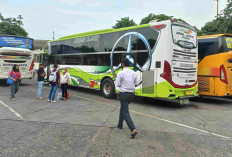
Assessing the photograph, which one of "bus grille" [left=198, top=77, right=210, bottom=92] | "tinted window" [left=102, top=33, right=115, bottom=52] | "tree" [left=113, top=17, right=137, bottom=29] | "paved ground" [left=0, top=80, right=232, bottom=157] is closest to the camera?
"paved ground" [left=0, top=80, right=232, bottom=157]

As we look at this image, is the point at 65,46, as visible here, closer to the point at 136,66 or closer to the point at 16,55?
the point at 16,55

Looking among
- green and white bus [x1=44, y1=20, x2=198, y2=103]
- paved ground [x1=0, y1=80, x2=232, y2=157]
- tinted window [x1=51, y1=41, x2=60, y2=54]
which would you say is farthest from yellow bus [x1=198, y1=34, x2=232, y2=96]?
tinted window [x1=51, y1=41, x2=60, y2=54]

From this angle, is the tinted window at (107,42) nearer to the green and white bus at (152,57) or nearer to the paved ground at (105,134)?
the green and white bus at (152,57)

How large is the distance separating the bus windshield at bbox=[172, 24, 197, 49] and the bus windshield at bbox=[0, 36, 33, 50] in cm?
1157

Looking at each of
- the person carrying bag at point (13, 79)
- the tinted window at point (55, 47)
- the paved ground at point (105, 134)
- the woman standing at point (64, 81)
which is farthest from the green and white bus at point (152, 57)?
the person carrying bag at point (13, 79)

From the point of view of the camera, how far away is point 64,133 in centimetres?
470

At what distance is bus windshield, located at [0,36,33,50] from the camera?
45.1ft

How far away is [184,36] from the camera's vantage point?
820cm

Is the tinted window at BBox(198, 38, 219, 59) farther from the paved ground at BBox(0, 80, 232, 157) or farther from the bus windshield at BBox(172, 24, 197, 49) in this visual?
the paved ground at BBox(0, 80, 232, 157)

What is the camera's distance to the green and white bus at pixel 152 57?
7715 mm

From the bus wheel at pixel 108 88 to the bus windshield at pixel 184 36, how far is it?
3647mm

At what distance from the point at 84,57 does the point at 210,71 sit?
668 cm

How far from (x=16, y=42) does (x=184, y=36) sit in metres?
11.9

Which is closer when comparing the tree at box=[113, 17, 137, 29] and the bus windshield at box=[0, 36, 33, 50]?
the bus windshield at box=[0, 36, 33, 50]
